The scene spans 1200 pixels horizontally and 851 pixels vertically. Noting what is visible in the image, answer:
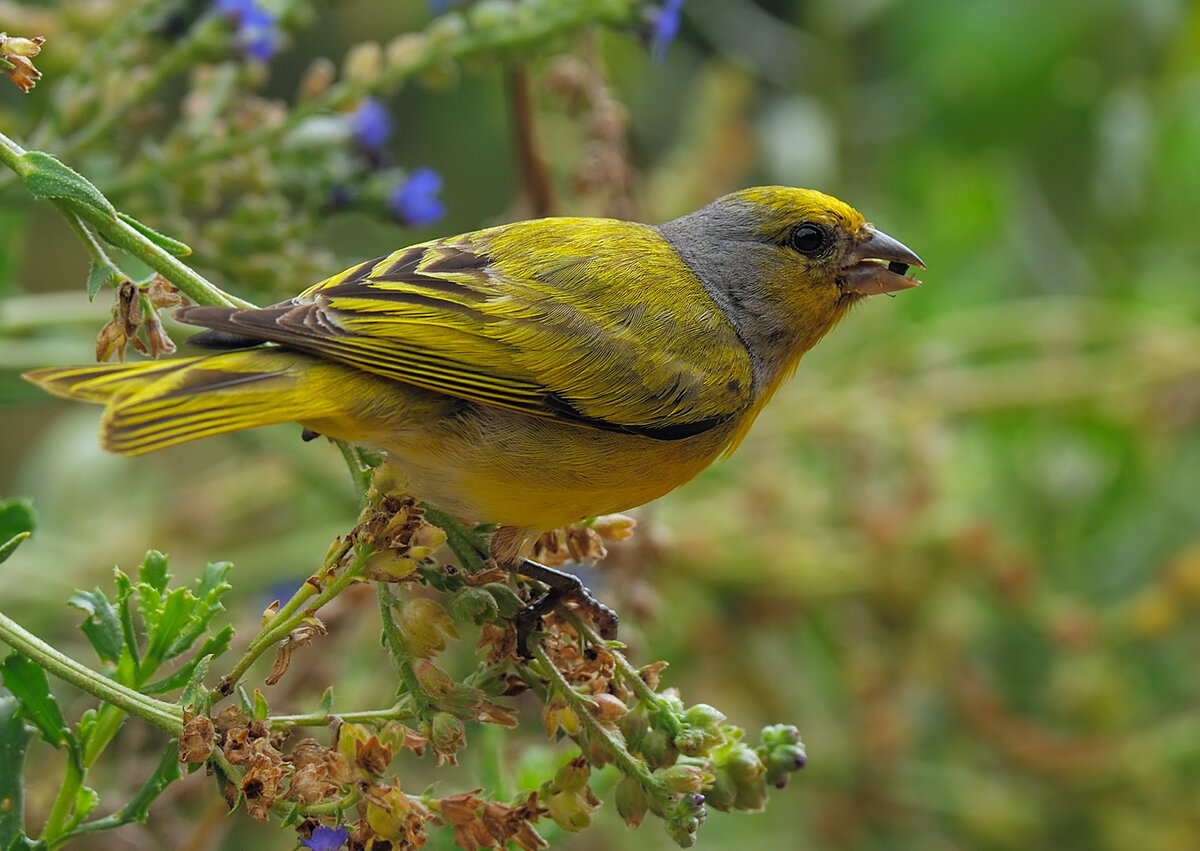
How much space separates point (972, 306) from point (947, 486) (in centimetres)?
72

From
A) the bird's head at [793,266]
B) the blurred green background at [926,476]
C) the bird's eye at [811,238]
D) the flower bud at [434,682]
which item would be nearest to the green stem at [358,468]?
the flower bud at [434,682]

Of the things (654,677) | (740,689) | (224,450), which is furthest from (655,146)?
(654,677)

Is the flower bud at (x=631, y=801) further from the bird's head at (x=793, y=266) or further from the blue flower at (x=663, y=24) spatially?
the blue flower at (x=663, y=24)

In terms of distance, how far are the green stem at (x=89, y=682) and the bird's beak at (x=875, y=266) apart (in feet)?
5.64

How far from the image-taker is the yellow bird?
6.15 feet

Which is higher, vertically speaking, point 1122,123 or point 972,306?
point 1122,123

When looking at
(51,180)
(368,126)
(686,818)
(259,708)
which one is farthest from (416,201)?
(686,818)

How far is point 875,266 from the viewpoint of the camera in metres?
2.76

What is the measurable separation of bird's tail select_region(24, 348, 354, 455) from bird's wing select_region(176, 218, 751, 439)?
0.05 metres

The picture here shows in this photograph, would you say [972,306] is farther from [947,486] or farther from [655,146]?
[655,146]

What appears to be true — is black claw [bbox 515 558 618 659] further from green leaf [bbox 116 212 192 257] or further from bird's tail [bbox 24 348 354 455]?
green leaf [bbox 116 212 192 257]

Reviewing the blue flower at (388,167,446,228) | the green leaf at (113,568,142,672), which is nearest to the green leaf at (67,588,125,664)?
the green leaf at (113,568,142,672)

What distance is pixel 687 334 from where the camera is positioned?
252 cm

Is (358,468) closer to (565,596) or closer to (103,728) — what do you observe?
(565,596)
